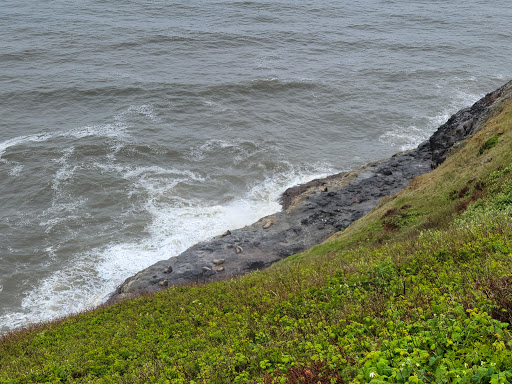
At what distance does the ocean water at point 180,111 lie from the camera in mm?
33438

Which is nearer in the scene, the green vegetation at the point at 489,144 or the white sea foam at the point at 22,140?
the green vegetation at the point at 489,144

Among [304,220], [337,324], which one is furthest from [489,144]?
[337,324]

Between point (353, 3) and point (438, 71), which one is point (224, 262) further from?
point (353, 3)

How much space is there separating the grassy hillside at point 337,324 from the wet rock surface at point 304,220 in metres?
7.28

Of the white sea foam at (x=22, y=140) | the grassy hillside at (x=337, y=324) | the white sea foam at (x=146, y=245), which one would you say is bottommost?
the white sea foam at (x=146, y=245)

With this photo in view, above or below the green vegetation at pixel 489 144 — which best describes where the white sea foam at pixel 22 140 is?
below

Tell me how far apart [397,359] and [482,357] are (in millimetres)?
1315

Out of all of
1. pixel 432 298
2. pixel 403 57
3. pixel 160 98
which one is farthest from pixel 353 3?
pixel 432 298

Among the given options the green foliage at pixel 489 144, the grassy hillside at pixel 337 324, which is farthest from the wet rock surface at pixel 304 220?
the green foliage at pixel 489 144

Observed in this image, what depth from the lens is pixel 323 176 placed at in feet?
139

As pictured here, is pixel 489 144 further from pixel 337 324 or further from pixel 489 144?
pixel 337 324

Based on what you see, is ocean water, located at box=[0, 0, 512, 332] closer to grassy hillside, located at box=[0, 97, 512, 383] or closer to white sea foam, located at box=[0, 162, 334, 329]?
white sea foam, located at box=[0, 162, 334, 329]

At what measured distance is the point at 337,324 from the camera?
1102 cm

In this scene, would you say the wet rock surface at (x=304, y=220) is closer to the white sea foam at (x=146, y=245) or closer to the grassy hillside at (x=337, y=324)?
the white sea foam at (x=146, y=245)
